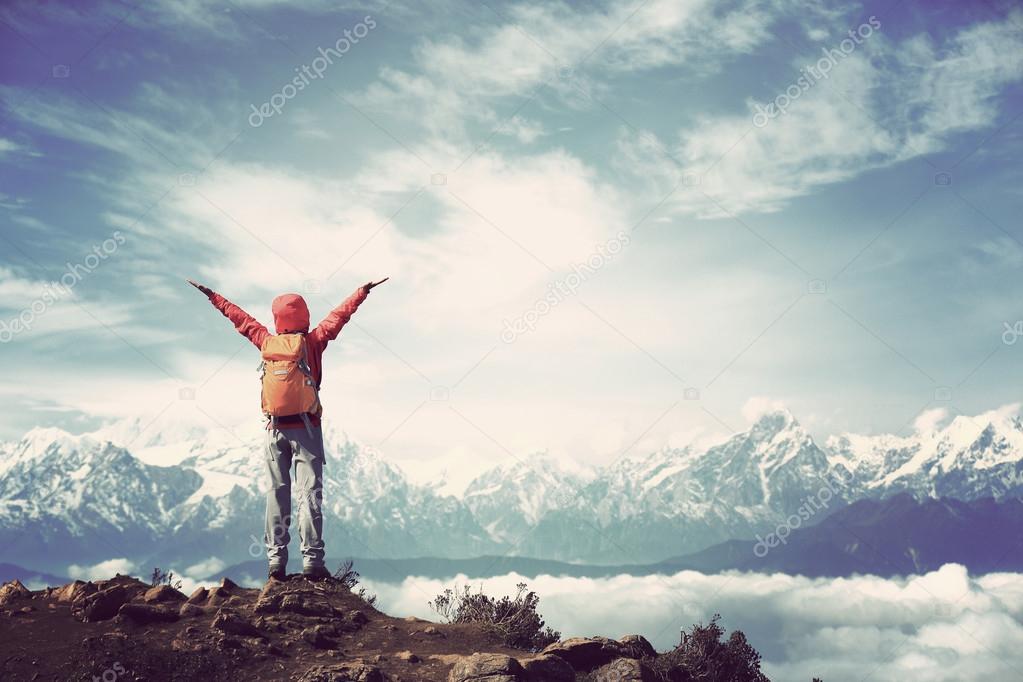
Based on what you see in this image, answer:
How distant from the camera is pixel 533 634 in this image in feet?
57.3

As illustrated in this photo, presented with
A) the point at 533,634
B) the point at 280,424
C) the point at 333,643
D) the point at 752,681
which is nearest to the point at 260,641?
the point at 333,643

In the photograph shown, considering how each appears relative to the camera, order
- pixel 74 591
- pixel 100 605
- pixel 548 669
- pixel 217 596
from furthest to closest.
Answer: pixel 217 596 < pixel 74 591 < pixel 100 605 < pixel 548 669

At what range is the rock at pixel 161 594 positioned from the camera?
15945 millimetres

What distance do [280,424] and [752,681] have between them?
10.0 m

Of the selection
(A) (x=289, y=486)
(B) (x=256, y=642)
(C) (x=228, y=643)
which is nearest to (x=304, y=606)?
(B) (x=256, y=642)

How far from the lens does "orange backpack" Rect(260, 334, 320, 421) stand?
16.9 metres

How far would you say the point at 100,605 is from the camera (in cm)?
1527

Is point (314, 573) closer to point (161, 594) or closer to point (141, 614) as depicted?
point (161, 594)

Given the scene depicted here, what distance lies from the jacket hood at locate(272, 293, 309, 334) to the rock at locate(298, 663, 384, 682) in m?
6.17

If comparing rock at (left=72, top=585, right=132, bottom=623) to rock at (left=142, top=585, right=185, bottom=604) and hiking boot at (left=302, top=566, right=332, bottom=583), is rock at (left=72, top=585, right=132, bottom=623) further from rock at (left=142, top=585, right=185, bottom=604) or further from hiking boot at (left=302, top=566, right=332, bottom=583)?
hiking boot at (left=302, top=566, right=332, bottom=583)

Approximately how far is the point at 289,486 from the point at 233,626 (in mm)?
3115

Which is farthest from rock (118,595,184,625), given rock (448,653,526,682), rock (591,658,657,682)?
rock (591,658,657,682)

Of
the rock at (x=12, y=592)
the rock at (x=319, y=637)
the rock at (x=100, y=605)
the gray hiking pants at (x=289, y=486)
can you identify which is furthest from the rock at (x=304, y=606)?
the rock at (x=12, y=592)

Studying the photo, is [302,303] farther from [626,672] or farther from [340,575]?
[626,672]
